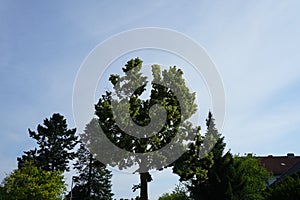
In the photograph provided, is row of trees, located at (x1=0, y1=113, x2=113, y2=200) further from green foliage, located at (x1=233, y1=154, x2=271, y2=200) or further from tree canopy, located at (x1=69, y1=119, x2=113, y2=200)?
green foliage, located at (x1=233, y1=154, x2=271, y2=200)

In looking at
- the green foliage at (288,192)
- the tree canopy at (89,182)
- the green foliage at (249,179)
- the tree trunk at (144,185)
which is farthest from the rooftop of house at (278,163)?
the tree trunk at (144,185)

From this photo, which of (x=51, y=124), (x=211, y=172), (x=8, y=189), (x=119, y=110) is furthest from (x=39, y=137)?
→ (x=119, y=110)

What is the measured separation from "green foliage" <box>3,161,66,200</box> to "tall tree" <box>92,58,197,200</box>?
51.9 feet

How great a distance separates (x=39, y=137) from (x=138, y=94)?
35.1 metres

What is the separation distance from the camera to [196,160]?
2216cm

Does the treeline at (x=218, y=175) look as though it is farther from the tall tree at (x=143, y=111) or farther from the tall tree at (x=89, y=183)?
the tall tree at (x=89, y=183)

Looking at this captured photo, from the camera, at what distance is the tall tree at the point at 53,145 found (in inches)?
1989

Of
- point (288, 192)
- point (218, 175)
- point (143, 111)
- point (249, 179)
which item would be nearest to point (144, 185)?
point (143, 111)

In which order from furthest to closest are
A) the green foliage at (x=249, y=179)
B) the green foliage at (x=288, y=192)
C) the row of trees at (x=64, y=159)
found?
the row of trees at (x=64, y=159) → the green foliage at (x=249, y=179) → the green foliage at (x=288, y=192)

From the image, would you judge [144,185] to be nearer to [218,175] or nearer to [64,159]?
[218,175]

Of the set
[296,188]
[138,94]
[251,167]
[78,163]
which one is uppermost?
[78,163]

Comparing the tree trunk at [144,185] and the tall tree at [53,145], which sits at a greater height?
the tall tree at [53,145]

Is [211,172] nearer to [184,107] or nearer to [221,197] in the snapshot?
[221,197]

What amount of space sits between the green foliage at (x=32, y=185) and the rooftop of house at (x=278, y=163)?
149 feet
